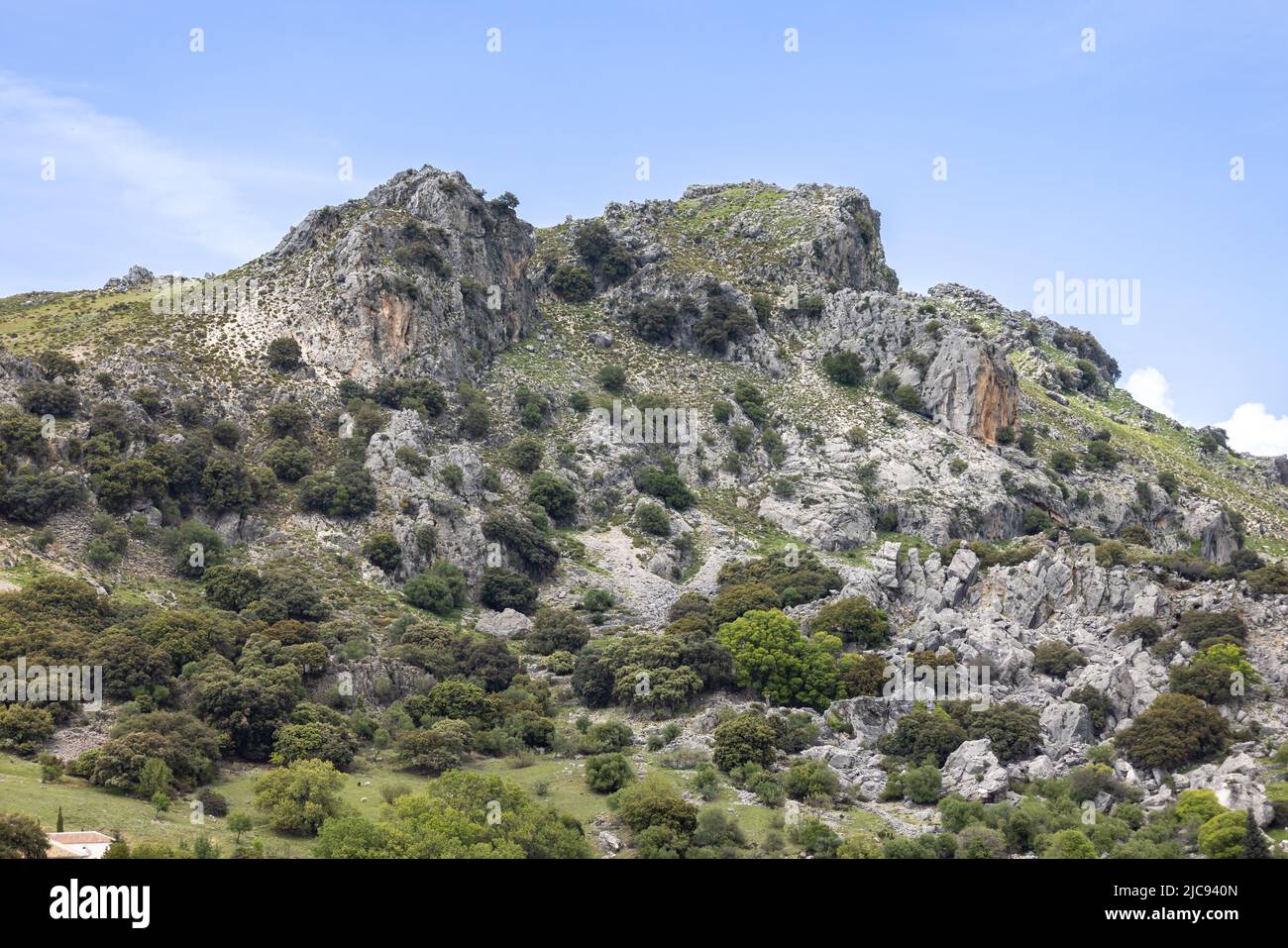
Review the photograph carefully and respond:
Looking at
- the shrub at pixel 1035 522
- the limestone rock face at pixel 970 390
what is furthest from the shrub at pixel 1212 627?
the limestone rock face at pixel 970 390

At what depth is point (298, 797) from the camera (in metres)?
52.8

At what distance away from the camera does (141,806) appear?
50750mm

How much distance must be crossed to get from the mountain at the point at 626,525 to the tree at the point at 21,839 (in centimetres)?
1236

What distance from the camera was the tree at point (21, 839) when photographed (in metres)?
38.6

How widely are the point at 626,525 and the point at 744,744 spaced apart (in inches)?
1632

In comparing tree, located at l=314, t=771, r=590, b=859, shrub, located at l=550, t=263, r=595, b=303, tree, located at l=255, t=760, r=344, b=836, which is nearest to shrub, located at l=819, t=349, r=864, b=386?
shrub, located at l=550, t=263, r=595, b=303

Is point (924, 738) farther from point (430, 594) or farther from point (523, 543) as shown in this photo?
point (523, 543)

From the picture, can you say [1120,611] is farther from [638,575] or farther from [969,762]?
[638,575]

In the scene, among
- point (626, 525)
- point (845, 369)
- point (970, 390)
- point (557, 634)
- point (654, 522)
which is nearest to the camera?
point (557, 634)

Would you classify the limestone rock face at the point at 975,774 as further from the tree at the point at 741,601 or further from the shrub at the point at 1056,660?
the tree at the point at 741,601

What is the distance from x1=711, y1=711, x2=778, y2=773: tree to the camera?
6412cm

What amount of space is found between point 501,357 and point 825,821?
73.5 m

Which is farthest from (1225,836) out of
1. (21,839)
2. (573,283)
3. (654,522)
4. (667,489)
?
(573,283)

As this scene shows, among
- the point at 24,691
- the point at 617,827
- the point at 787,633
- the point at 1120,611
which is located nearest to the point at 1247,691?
the point at 1120,611
